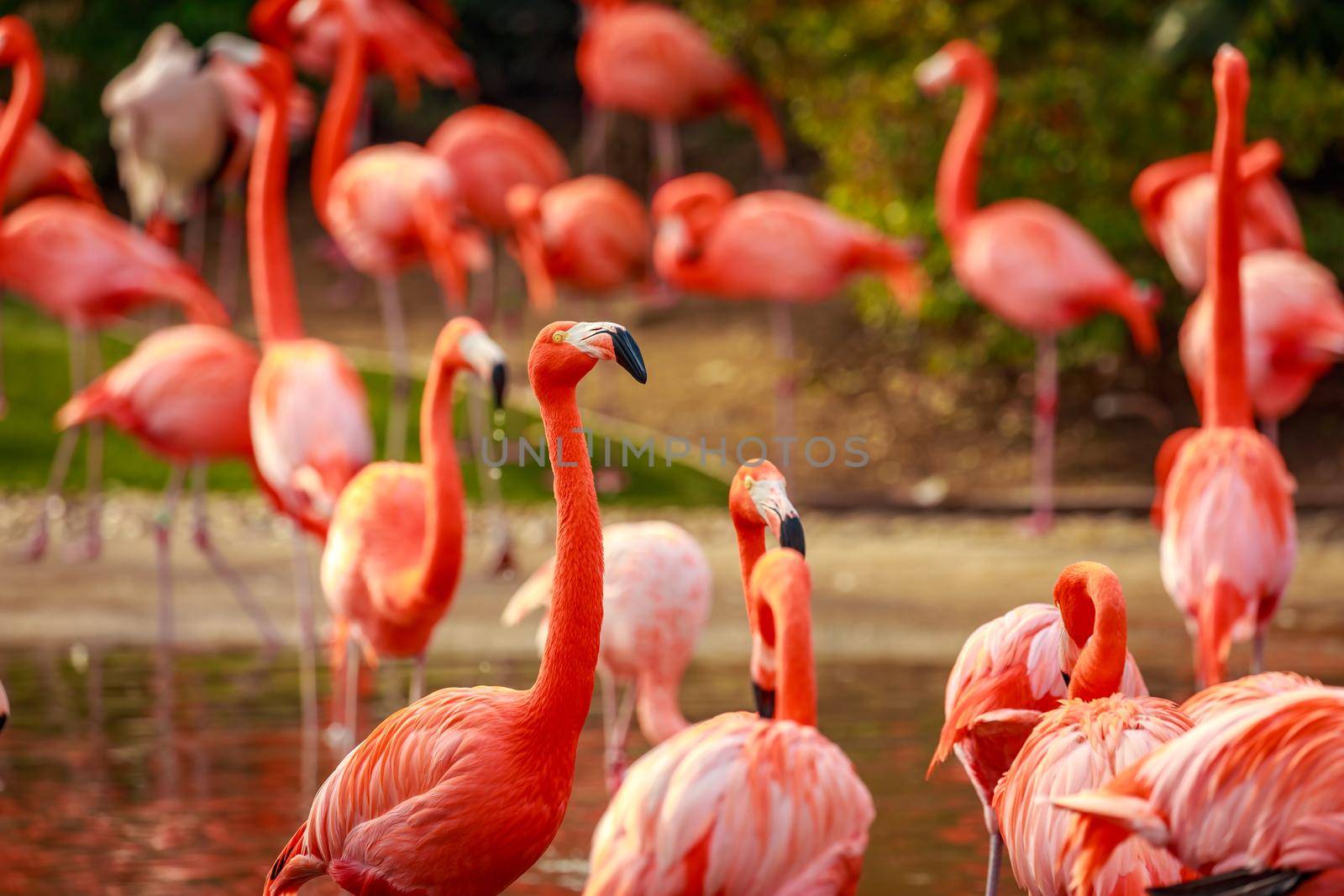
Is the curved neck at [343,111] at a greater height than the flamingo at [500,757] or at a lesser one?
greater

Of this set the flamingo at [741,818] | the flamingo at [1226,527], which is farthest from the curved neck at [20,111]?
the flamingo at [741,818]

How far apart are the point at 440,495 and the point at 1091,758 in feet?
6.70

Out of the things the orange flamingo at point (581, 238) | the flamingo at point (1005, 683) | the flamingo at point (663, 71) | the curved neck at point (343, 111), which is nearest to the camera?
the flamingo at point (1005, 683)

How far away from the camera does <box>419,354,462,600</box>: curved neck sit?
477 centimetres

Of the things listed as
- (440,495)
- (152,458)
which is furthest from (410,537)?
(152,458)

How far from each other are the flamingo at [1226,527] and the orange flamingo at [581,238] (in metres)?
5.19

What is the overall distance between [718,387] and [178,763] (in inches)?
238

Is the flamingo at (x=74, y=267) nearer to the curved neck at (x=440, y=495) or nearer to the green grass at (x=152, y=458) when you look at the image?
the green grass at (x=152, y=458)

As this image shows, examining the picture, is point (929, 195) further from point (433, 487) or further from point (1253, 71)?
point (433, 487)

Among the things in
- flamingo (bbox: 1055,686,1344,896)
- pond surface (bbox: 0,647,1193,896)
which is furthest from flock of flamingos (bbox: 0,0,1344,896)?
pond surface (bbox: 0,647,1193,896)

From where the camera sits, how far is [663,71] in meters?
11.8

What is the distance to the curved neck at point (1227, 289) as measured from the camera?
215 inches

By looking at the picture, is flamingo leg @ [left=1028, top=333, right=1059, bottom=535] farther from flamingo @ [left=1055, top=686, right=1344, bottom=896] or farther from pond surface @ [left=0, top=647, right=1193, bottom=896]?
flamingo @ [left=1055, top=686, right=1344, bottom=896]

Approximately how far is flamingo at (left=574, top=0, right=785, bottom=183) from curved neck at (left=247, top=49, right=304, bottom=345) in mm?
4301
